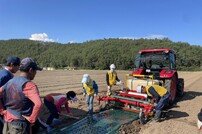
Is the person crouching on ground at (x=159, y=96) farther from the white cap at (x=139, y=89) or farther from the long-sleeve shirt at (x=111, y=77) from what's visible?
the long-sleeve shirt at (x=111, y=77)

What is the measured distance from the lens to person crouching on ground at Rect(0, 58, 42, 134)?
11.5 ft

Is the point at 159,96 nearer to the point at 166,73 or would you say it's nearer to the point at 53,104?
the point at 166,73

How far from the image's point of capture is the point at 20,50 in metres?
145

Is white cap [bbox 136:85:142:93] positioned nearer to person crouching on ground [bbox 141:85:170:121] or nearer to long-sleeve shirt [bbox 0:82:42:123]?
person crouching on ground [bbox 141:85:170:121]

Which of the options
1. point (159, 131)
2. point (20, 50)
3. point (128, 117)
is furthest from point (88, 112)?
point (20, 50)

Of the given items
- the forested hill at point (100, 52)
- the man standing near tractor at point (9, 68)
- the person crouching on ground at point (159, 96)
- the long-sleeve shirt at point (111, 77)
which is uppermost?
the forested hill at point (100, 52)

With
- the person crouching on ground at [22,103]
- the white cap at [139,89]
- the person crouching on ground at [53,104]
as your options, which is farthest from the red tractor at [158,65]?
the person crouching on ground at [22,103]

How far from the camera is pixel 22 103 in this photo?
11.7 ft

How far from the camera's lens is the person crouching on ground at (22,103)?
11.5 ft

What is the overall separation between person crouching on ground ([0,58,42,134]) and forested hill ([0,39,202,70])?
178ft

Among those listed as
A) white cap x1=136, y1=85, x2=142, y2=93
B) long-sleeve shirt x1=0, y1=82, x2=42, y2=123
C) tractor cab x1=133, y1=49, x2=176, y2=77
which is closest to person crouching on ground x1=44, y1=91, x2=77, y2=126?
white cap x1=136, y1=85, x2=142, y2=93

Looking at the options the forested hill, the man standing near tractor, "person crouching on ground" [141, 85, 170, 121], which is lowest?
"person crouching on ground" [141, 85, 170, 121]

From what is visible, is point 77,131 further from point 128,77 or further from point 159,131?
point 128,77

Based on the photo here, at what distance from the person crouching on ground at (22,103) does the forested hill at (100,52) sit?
178 feet
